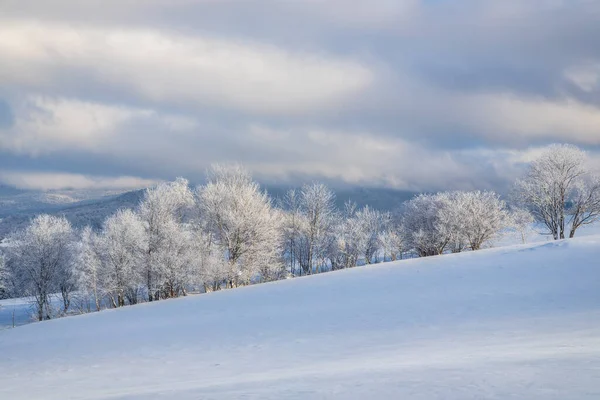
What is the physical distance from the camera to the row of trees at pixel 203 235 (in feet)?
162

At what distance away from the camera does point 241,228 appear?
49.8m

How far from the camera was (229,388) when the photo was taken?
12.2 m

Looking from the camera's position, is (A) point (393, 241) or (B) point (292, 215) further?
(A) point (393, 241)

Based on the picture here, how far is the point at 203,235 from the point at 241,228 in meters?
5.44

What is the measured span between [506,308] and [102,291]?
47.1m

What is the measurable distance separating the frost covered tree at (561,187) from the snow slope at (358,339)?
1990cm

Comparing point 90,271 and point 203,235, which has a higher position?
point 203,235

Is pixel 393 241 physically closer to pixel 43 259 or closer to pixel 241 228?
pixel 241 228

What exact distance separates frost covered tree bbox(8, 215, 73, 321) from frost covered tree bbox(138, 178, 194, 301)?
13613 mm

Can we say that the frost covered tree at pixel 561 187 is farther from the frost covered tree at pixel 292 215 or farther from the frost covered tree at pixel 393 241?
the frost covered tree at pixel 292 215

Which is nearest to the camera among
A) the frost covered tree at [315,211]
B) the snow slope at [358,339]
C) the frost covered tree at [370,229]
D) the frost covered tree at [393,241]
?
the snow slope at [358,339]

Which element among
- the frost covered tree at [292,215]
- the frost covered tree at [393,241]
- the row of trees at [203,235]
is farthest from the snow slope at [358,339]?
the frost covered tree at [393,241]

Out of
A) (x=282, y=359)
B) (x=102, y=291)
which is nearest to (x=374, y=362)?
(x=282, y=359)

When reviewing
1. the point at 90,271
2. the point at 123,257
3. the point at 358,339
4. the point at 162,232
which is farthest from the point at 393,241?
the point at 358,339
